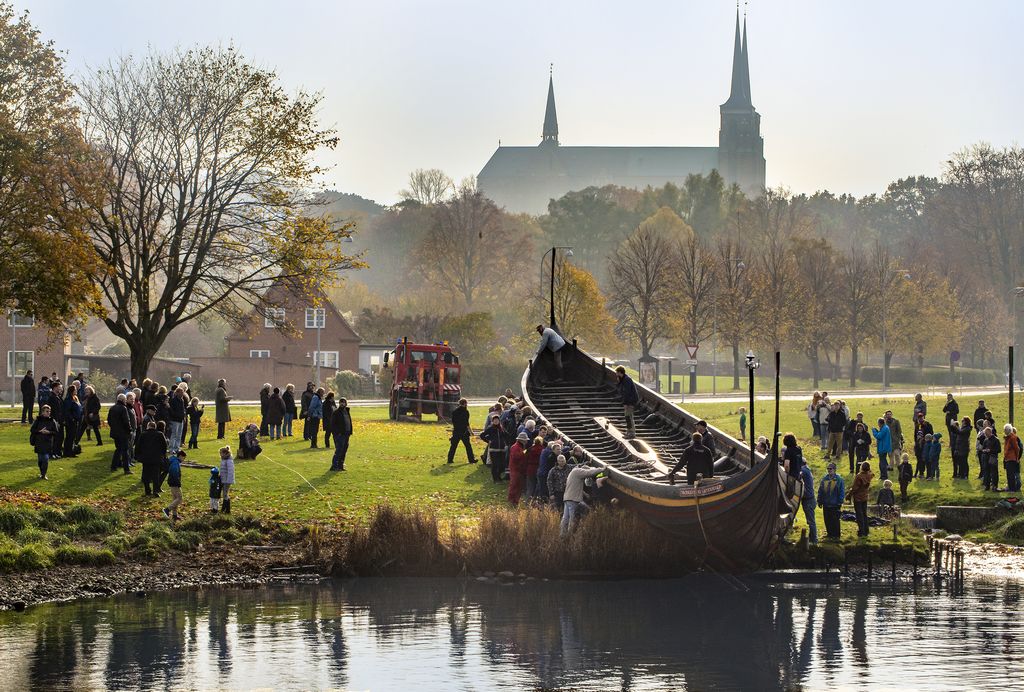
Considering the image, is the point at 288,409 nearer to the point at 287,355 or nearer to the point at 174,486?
the point at 174,486

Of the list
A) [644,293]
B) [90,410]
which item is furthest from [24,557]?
[644,293]

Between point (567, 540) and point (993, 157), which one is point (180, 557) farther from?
point (993, 157)

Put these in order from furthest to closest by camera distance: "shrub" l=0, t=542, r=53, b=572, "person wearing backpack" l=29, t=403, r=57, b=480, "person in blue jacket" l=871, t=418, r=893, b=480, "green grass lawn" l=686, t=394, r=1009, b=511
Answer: "person in blue jacket" l=871, t=418, r=893, b=480, "green grass lawn" l=686, t=394, r=1009, b=511, "person wearing backpack" l=29, t=403, r=57, b=480, "shrub" l=0, t=542, r=53, b=572

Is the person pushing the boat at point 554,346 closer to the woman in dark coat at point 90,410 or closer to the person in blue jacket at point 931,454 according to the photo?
the person in blue jacket at point 931,454

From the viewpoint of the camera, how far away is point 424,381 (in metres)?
52.8

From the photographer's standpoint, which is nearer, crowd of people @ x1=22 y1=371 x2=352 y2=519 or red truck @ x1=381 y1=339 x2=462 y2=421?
crowd of people @ x1=22 y1=371 x2=352 y2=519

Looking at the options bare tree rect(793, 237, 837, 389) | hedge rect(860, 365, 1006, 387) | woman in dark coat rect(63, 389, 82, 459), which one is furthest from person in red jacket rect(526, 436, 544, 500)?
hedge rect(860, 365, 1006, 387)

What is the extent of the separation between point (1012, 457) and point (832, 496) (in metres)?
8.09

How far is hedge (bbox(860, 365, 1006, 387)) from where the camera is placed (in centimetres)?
8712

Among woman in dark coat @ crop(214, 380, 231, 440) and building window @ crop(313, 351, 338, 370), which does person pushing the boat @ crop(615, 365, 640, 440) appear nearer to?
woman in dark coat @ crop(214, 380, 231, 440)

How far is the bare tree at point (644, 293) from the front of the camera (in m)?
81.8

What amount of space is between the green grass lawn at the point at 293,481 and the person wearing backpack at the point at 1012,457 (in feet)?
38.1

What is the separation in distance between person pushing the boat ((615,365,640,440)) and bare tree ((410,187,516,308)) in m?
68.7

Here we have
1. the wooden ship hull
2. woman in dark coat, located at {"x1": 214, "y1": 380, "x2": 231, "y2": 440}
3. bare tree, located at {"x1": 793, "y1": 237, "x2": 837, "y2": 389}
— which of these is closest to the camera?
the wooden ship hull
